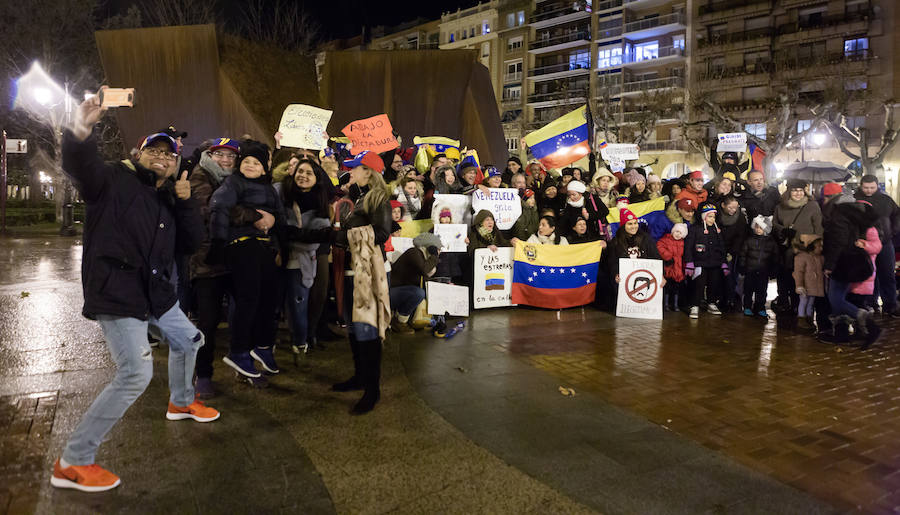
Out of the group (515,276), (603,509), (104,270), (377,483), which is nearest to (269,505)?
(377,483)

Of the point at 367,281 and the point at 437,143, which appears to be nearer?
the point at 367,281

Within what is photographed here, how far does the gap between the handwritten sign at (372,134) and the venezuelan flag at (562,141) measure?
2.53 metres

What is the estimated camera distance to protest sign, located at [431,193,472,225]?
8734 millimetres

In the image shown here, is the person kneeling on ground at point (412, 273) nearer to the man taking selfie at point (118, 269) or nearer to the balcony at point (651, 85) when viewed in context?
the man taking selfie at point (118, 269)

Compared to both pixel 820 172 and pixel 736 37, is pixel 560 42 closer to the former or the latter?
pixel 736 37

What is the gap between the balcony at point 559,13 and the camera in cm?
5928

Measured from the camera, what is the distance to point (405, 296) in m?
6.50

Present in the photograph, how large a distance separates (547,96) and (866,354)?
57170 mm

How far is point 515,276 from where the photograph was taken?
29.3 ft

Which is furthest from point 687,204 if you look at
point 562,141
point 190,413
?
point 190,413

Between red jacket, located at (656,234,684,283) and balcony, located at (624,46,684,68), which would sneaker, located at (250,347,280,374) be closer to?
red jacket, located at (656,234,684,283)

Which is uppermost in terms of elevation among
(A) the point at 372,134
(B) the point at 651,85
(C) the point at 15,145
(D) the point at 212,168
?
(B) the point at 651,85

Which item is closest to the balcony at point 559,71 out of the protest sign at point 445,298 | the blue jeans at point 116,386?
the protest sign at point 445,298

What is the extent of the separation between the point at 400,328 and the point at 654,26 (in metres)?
53.3
